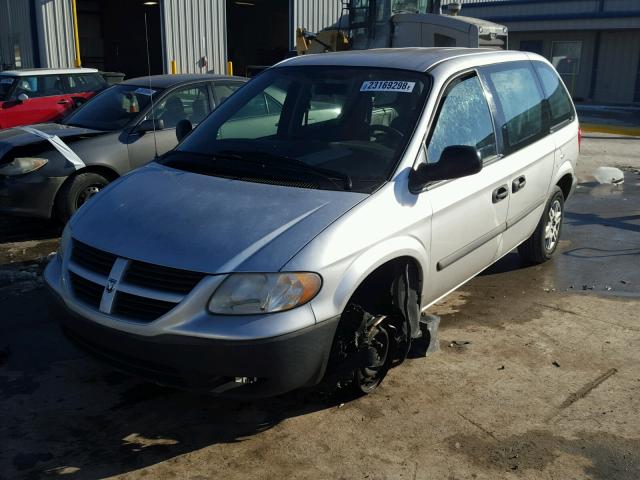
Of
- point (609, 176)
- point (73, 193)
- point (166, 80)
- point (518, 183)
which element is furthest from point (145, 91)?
point (609, 176)

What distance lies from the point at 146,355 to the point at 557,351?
2.67 m

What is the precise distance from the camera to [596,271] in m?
5.93

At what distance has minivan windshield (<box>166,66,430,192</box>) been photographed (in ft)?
12.1

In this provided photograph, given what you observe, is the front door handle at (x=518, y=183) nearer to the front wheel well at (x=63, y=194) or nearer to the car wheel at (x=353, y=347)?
the car wheel at (x=353, y=347)

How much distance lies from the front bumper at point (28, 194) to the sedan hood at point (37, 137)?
1.10 feet

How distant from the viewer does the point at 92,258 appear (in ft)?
10.7

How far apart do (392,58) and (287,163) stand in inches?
44.0

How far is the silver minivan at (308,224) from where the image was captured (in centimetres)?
294

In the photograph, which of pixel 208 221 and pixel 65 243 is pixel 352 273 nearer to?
pixel 208 221

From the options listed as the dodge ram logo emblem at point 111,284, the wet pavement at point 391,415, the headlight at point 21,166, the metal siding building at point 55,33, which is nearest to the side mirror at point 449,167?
the wet pavement at point 391,415

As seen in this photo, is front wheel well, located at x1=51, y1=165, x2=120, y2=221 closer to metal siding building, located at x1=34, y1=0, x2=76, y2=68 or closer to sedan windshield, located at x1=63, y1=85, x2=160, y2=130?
sedan windshield, located at x1=63, y1=85, x2=160, y2=130

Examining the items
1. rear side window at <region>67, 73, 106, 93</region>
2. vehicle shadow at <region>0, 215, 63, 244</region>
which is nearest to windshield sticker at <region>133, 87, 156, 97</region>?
vehicle shadow at <region>0, 215, 63, 244</region>

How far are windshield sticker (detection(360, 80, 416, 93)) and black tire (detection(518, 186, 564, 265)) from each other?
216 centimetres

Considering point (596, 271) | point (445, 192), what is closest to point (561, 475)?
point (445, 192)
